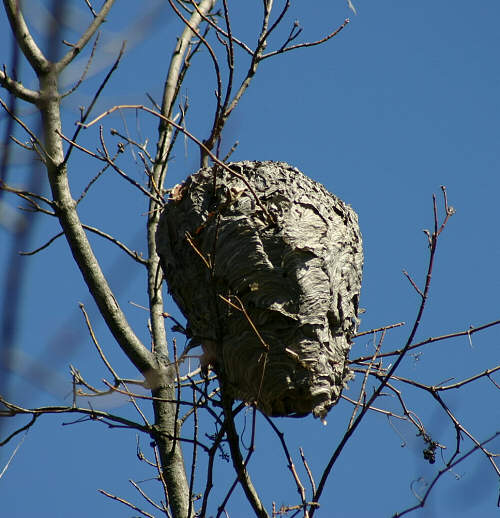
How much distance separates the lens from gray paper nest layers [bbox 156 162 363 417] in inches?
122

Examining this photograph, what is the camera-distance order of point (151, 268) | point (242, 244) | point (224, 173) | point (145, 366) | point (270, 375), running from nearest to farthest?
point (270, 375), point (242, 244), point (224, 173), point (145, 366), point (151, 268)

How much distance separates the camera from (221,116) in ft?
11.4

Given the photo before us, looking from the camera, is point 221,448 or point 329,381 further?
point 221,448

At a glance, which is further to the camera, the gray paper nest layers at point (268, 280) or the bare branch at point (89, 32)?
the bare branch at point (89, 32)

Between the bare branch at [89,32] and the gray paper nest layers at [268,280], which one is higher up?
the bare branch at [89,32]

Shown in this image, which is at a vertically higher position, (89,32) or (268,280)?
(89,32)

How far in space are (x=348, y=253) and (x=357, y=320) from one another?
1.00 ft

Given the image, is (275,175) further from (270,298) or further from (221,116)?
(270,298)

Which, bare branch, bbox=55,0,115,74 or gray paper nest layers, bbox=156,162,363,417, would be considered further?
bare branch, bbox=55,0,115,74

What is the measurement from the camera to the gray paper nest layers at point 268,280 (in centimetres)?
310

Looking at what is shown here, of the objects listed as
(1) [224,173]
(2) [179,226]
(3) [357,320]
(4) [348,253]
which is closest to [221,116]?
(1) [224,173]

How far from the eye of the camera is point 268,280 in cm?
322

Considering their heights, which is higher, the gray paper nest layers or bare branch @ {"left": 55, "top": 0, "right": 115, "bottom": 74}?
bare branch @ {"left": 55, "top": 0, "right": 115, "bottom": 74}

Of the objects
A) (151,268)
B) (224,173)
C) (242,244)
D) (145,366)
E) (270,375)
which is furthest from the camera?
(151,268)
